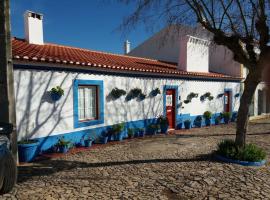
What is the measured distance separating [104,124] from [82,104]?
1.24 meters

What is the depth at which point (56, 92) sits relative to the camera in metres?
7.50

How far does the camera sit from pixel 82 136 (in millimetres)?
8516

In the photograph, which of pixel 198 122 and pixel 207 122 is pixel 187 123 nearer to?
pixel 198 122

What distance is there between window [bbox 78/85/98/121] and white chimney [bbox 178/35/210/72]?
6.73 m

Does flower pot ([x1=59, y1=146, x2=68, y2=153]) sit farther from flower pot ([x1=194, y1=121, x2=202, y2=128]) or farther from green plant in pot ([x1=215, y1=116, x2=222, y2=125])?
green plant in pot ([x1=215, y1=116, x2=222, y2=125])

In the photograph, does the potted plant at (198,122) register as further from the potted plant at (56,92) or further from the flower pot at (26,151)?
the flower pot at (26,151)

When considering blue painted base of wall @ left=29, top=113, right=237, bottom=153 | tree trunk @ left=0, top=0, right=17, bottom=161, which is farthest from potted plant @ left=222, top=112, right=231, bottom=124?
tree trunk @ left=0, top=0, right=17, bottom=161

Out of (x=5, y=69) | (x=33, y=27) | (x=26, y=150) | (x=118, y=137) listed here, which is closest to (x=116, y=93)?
(x=118, y=137)

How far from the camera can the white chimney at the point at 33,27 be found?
945 cm

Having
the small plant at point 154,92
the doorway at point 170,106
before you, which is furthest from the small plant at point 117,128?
the doorway at point 170,106

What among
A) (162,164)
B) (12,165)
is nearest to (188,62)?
(162,164)

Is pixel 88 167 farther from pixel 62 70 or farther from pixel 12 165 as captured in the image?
pixel 62 70

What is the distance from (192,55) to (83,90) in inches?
316

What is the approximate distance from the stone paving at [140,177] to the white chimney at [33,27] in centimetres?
539
